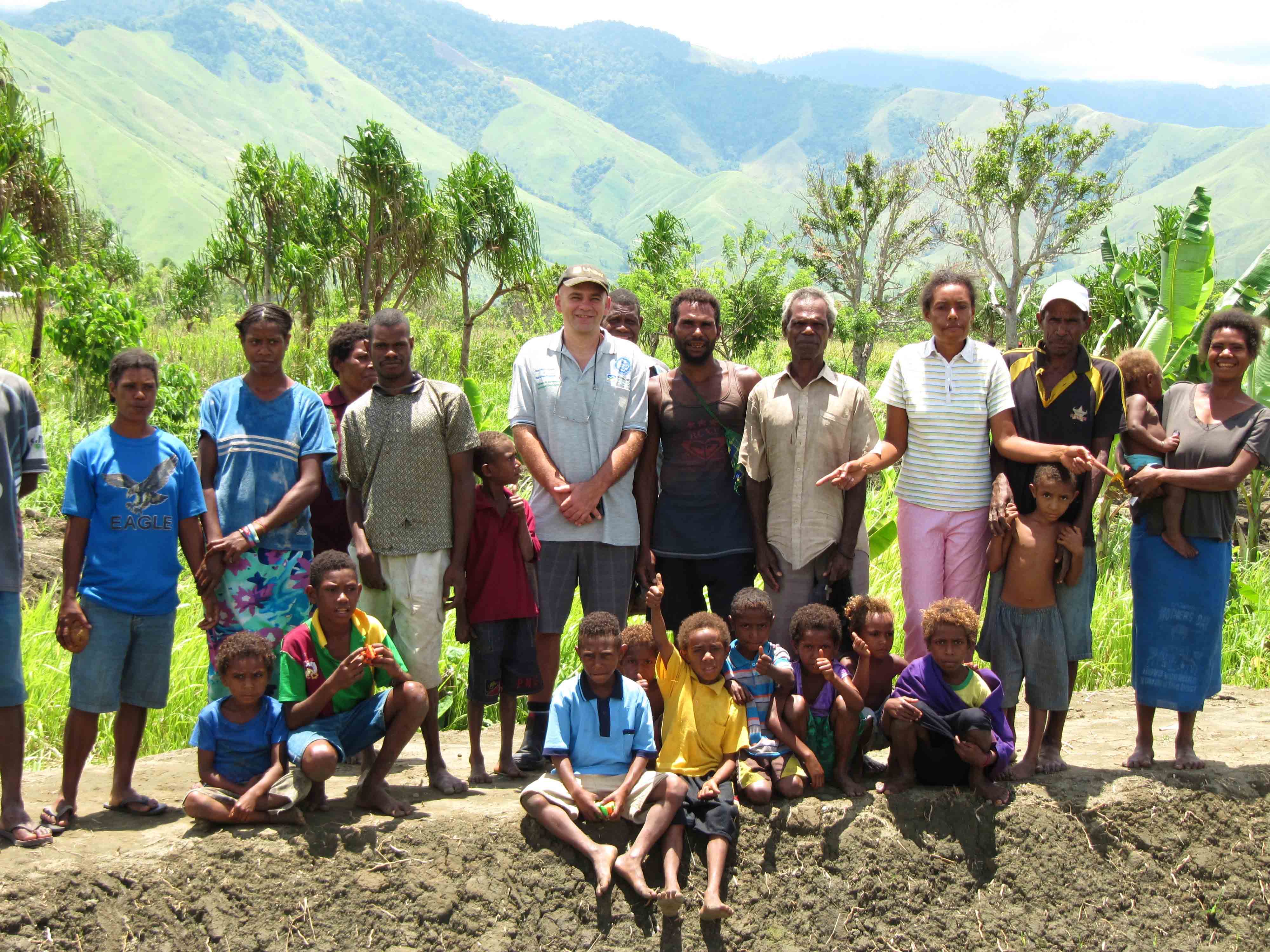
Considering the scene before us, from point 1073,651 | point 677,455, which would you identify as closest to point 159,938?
point 677,455

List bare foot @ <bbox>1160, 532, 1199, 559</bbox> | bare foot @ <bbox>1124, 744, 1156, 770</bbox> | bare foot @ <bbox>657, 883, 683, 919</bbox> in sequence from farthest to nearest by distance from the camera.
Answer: bare foot @ <bbox>1124, 744, 1156, 770</bbox>
bare foot @ <bbox>1160, 532, 1199, 559</bbox>
bare foot @ <bbox>657, 883, 683, 919</bbox>

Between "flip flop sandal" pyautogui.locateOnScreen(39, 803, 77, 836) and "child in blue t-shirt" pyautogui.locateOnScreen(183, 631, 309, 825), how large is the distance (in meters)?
0.46

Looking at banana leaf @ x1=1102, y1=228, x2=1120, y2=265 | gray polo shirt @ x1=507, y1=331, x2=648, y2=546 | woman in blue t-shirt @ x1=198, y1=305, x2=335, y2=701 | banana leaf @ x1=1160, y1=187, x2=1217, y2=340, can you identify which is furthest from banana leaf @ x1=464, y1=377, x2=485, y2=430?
banana leaf @ x1=1102, y1=228, x2=1120, y2=265

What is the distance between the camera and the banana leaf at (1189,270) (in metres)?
8.39

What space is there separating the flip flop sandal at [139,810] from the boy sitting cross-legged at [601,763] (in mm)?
1430

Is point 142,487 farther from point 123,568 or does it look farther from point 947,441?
point 947,441

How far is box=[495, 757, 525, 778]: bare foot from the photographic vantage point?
465 centimetres

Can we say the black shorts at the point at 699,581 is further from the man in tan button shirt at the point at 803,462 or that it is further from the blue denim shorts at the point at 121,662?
the blue denim shorts at the point at 121,662

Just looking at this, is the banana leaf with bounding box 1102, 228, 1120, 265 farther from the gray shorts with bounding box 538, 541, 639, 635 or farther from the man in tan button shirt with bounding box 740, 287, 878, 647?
the gray shorts with bounding box 538, 541, 639, 635

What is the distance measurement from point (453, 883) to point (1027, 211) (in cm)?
3643

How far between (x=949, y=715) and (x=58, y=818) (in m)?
3.35

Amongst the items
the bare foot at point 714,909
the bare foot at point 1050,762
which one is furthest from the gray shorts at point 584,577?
the bare foot at point 1050,762

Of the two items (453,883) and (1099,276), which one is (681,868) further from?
(1099,276)

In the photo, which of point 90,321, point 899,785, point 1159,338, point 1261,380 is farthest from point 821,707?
point 90,321
